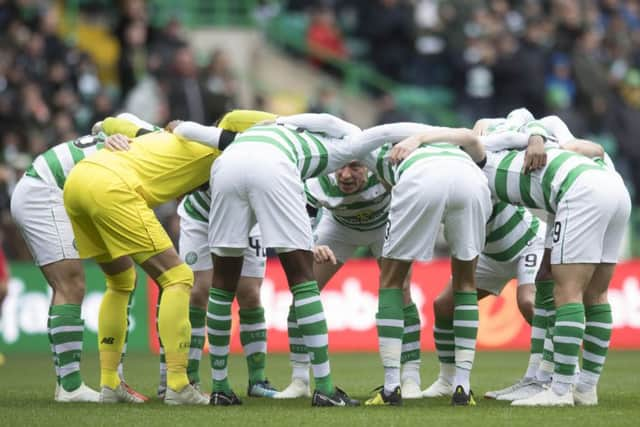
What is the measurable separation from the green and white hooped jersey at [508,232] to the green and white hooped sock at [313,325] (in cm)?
202

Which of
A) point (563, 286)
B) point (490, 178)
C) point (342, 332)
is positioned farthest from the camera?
point (342, 332)

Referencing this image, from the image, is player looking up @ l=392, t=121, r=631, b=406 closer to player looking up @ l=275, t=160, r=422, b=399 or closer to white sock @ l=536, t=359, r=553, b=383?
white sock @ l=536, t=359, r=553, b=383

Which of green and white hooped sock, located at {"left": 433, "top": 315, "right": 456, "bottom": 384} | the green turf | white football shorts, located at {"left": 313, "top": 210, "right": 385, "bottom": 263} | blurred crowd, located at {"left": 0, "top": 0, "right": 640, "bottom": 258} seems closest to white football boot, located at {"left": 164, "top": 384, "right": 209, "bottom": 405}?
the green turf

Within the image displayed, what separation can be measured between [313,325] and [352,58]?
16187 millimetres

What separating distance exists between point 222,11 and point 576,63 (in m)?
6.61

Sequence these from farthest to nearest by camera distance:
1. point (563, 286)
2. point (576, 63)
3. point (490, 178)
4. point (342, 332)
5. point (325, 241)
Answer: point (576, 63)
point (342, 332)
point (325, 241)
point (490, 178)
point (563, 286)

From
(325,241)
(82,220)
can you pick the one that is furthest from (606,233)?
(82,220)

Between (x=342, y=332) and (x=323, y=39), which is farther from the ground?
(x=323, y=39)

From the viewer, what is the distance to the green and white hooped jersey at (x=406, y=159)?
30.8 feet

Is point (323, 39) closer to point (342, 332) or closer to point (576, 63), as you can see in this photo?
point (576, 63)

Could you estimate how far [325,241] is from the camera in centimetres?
1145

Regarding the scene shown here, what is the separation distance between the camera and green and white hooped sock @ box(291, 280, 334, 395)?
924 cm

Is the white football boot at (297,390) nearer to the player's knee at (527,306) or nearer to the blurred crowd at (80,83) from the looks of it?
the player's knee at (527,306)

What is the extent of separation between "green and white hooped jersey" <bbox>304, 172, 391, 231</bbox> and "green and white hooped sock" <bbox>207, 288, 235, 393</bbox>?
4.43 feet
